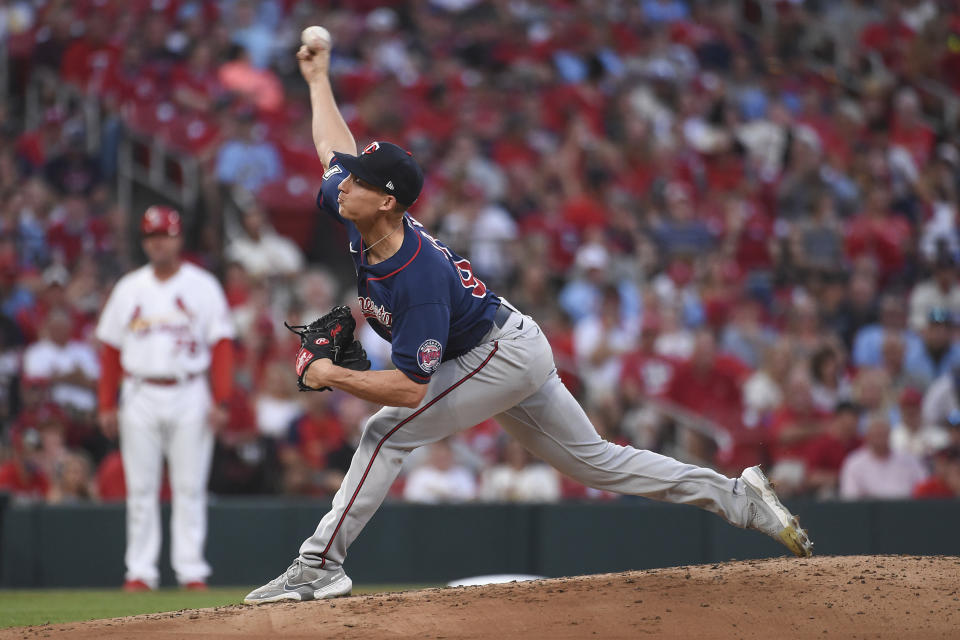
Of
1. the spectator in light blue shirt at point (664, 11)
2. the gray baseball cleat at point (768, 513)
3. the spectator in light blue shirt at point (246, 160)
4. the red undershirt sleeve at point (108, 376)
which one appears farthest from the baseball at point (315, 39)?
the spectator in light blue shirt at point (664, 11)

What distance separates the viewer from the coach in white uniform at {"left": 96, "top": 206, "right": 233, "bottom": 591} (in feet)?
26.4

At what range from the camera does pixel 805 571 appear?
5.61 meters

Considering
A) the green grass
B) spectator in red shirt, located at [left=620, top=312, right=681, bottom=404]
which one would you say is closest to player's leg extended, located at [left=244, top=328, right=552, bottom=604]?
the green grass

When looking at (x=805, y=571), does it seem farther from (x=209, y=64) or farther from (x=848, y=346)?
(x=209, y=64)

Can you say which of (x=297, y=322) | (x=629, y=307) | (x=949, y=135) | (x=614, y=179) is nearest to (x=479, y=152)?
(x=614, y=179)

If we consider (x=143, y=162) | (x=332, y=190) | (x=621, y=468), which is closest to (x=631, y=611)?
(x=621, y=468)

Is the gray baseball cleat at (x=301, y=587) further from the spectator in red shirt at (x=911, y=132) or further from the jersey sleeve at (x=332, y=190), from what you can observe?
the spectator in red shirt at (x=911, y=132)

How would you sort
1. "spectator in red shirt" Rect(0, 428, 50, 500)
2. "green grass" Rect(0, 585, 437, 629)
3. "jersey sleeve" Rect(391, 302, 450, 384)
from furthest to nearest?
"spectator in red shirt" Rect(0, 428, 50, 500) < "green grass" Rect(0, 585, 437, 629) < "jersey sleeve" Rect(391, 302, 450, 384)

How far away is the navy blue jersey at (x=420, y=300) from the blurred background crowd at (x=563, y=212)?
4.68m

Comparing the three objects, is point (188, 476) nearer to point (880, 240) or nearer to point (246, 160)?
point (246, 160)

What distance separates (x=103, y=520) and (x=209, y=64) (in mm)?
7386

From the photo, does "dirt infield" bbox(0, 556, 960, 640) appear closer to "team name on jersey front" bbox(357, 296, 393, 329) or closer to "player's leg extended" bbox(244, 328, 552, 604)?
"player's leg extended" bbox(244, 328, 552, 604)

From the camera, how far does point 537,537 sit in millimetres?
9625

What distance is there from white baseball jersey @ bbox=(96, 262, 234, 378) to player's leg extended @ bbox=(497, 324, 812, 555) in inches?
126
